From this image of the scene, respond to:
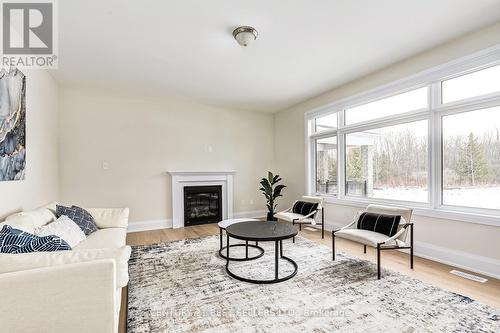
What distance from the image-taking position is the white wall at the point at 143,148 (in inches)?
178

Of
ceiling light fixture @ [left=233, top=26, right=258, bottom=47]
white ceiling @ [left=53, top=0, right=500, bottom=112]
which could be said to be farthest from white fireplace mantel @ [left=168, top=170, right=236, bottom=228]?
ceiling light fixture @ [left=233, top=26, right=258, bottom=47]

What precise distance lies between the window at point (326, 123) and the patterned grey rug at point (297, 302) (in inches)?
108

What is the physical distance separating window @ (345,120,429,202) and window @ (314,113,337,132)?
1.48ft

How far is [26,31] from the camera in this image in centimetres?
265

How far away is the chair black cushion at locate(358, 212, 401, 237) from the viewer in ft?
9.89

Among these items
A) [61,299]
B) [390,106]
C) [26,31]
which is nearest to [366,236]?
[390,106]

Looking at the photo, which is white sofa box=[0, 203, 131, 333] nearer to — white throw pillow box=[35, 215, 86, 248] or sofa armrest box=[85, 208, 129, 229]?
white throw pillow box=[35, 215, 86, 248]

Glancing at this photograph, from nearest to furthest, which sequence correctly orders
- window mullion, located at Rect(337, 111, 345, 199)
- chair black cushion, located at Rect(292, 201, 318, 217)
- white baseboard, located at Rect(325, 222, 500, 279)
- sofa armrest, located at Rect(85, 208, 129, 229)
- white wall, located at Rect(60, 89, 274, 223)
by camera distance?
white baseboard, located at Rect(325, 222, 500, 279), sofa armrest, located at Rect(85, 208, 129, 229), chair black cushion, located at Rect(292, 201, 318, 217), white wall, located at Rect(60, 89, 274, 223), window mullion, located at Rect(337, 111, 345, 199)

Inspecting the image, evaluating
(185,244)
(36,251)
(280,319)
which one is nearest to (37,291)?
(36,251)

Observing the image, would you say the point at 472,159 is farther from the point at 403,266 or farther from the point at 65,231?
the point at 65,231

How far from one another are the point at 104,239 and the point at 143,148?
258cm

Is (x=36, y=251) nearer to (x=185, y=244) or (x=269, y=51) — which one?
(x=185, y=244)

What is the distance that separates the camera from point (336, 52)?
10.6 feet

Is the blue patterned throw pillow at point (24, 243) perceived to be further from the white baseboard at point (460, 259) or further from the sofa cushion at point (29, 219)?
the white baseboard at point (460, 259)
